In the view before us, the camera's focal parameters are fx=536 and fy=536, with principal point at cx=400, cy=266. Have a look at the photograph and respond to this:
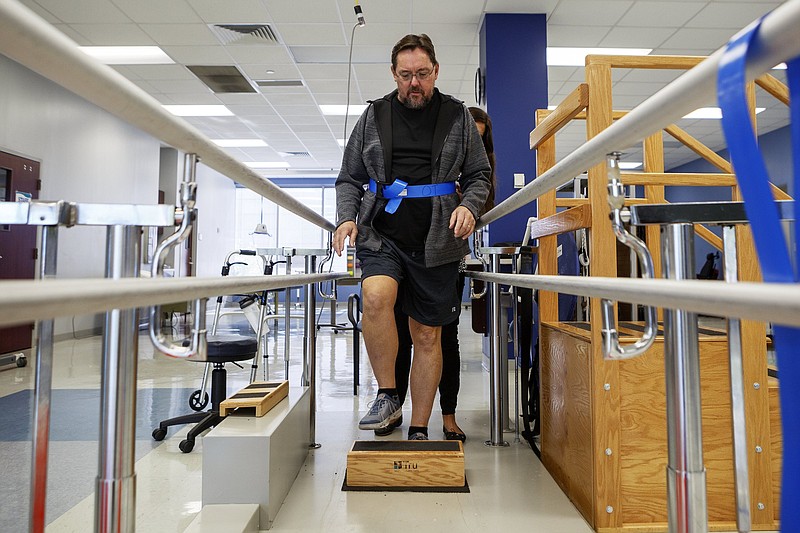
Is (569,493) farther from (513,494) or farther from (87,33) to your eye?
(87,33)

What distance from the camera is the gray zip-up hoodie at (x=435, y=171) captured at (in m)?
1.88

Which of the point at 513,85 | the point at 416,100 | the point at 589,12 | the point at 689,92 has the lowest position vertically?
the point at 689,92

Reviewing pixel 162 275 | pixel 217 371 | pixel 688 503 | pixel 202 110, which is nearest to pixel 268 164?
pixel 202 110

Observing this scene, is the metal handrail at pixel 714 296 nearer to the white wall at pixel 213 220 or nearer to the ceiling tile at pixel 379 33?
the ceiling tile at pixel 379 33

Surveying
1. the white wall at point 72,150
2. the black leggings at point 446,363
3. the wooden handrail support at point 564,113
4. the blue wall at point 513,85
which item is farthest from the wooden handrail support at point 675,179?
the white wall at point 72,150

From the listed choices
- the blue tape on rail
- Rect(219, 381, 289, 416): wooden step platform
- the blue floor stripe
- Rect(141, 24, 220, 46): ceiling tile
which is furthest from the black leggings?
A: Rect(141, 24, 220, 46): ceiling tile

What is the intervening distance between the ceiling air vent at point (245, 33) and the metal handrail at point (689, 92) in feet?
15.9

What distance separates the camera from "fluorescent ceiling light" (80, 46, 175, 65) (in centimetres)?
550

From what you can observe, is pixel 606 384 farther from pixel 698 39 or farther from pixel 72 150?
pixel 72 150

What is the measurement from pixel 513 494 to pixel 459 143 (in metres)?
1.19

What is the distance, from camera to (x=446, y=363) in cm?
231

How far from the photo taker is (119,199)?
23.8ft

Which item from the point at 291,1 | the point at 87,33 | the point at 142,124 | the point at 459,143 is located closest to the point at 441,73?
the point at 291,1

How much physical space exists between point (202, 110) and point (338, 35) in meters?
3.35
